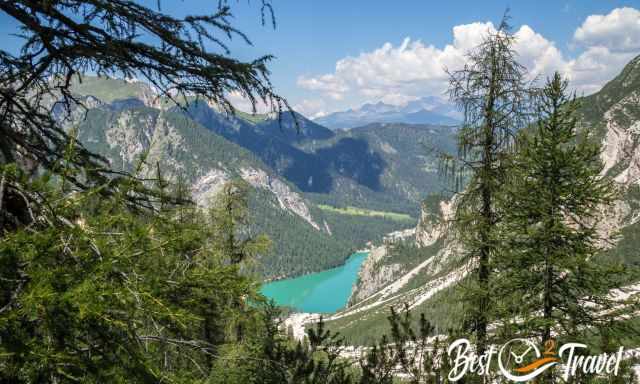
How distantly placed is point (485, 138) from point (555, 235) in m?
2.94

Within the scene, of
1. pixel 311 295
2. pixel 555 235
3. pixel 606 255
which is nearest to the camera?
pixel 555 235

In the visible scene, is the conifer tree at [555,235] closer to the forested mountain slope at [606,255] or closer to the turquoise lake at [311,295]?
the forested mountain slope at [606,255]

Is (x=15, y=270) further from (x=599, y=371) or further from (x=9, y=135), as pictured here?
(x=599, y=371)

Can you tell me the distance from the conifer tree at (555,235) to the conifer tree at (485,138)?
45 centimetres

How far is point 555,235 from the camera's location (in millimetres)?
9141

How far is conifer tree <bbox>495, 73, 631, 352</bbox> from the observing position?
8.82 meters

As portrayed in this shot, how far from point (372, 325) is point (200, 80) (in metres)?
115

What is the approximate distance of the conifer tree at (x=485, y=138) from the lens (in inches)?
405

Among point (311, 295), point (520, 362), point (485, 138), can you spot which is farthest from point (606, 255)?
point (311, 295)

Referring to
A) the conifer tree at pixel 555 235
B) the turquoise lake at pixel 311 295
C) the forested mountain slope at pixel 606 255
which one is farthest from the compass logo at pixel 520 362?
the turquoise lake at pixel 311 295

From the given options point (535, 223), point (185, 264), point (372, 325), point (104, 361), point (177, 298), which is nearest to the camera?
point (104, 361)

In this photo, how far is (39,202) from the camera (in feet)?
8.79

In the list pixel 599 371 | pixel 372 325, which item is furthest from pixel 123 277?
pixel 372 325

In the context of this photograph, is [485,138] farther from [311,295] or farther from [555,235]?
[311,295]
